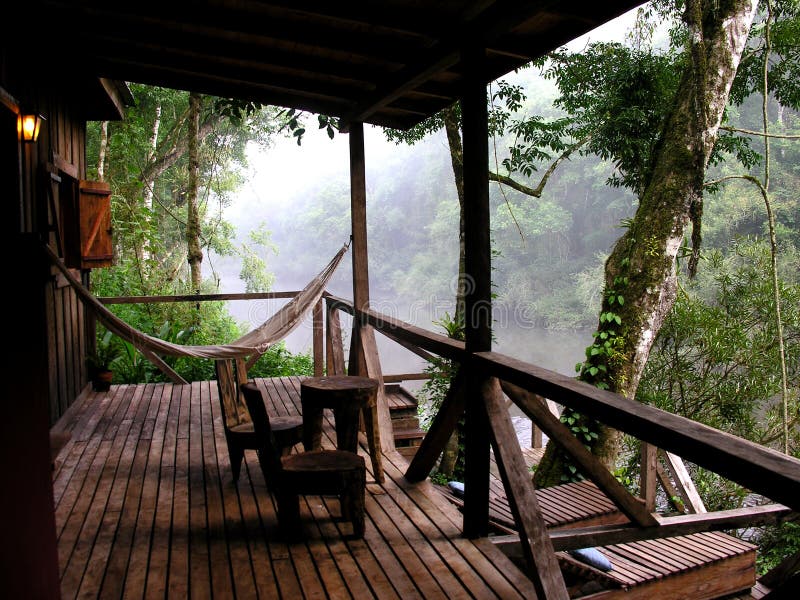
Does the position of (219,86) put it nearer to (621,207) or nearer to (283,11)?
(283,11)

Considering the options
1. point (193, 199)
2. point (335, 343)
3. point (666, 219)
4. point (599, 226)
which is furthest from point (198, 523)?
point (599, 226)

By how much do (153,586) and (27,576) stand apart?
4.63ft

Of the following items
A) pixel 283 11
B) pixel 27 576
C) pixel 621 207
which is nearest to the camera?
pixel 27 576

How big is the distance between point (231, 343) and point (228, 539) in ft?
4.85

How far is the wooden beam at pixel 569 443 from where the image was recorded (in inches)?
Answer: 75.0

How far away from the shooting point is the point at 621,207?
21875 mm

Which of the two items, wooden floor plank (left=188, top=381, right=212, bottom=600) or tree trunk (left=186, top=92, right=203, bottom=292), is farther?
tree trunk (left=186, top=92, right=203, bottom=292)

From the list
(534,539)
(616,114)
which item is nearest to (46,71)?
(534,539)

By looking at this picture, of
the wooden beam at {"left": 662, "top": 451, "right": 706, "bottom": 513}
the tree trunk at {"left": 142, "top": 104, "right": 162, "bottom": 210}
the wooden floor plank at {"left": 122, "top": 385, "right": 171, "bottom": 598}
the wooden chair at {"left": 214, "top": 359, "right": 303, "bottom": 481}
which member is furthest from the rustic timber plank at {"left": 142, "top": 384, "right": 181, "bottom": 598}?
the tree trunk at {"left": 142, "top": 104, "right": 162, "bottom": 210}

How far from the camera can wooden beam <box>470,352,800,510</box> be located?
104 centimetres

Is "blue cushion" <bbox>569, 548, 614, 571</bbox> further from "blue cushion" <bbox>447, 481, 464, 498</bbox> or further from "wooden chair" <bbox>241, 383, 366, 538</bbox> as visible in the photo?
"wooden chair" <bbox>241, 383, 366, 538</bbox>

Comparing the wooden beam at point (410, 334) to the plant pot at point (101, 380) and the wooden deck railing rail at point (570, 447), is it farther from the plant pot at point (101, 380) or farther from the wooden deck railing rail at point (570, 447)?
the plant pot at point (101, 380)

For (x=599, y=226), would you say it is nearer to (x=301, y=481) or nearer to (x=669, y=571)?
(x=669, y=571)

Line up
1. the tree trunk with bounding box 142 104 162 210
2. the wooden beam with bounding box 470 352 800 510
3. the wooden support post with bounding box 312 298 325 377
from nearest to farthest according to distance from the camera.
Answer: the wooden beam with bounding box 470 352 800 510 < the wooden support post with bounding box 312 298 325 377 < the tree trunk with bounding box 142 104 162 210
